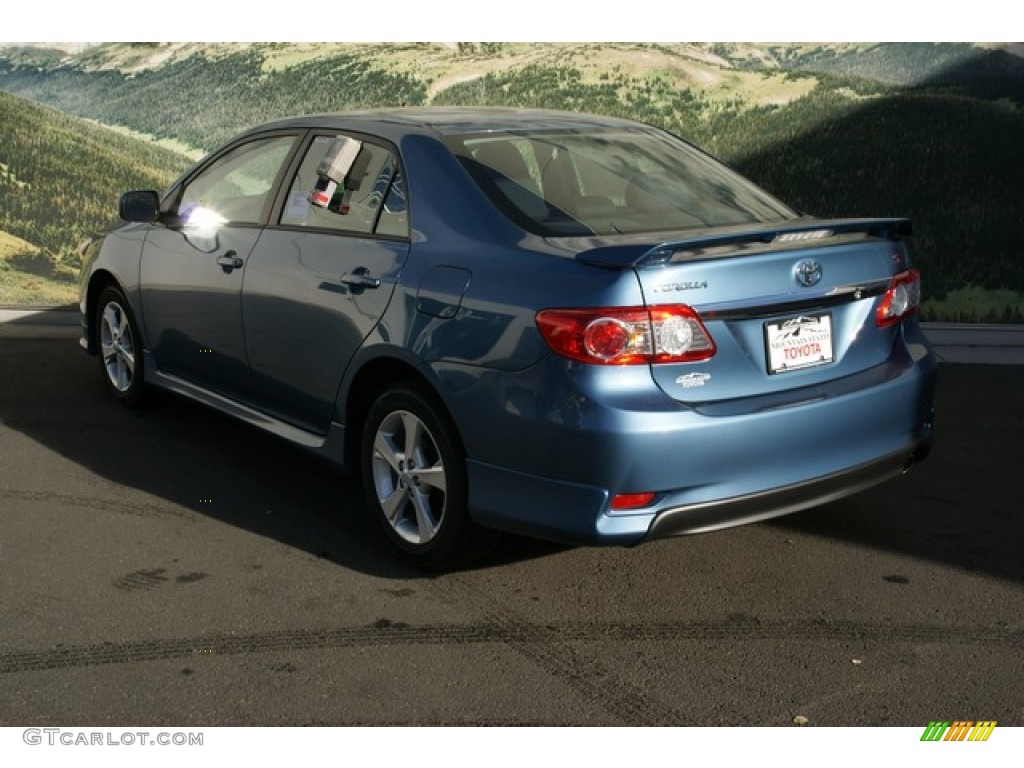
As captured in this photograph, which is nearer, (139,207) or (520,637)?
(520,637)

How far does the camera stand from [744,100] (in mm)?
10734

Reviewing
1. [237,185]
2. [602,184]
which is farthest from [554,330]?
[237,185]

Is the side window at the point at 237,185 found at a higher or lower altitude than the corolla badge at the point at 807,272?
higher

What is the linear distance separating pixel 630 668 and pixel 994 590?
1.49 m

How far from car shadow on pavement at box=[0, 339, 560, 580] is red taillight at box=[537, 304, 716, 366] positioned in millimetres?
1226

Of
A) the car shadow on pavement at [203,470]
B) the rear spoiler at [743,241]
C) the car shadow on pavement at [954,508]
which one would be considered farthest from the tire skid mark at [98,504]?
the car shadow on pavement at [954,508]

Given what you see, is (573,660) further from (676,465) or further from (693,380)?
(693,380)

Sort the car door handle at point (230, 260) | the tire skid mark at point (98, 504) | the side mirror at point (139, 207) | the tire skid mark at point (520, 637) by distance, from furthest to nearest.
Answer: the side mirror at point (139, 207) → the car door handle at point (230, 260) → the tire skid mark at point (98, 504) → the tire skid mark at point (520, 637)

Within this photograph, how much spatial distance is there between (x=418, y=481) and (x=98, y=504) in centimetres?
A: 173

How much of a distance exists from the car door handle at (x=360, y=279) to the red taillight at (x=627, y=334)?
3.32 feet

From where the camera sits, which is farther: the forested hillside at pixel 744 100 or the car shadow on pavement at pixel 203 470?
the forested hillside at pixel 744 100

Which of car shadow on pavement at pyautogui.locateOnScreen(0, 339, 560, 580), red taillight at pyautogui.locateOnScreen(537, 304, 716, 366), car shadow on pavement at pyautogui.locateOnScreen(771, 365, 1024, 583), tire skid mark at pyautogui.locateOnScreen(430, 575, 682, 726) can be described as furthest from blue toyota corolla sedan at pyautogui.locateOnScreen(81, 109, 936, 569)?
car shadow on pavement at pyautogui.locateOnScreen(771, 365, 1024, 583)

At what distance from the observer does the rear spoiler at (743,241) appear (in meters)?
4.18

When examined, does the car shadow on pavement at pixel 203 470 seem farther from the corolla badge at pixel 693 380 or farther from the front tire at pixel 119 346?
the corolla badge at pixel 693 380
